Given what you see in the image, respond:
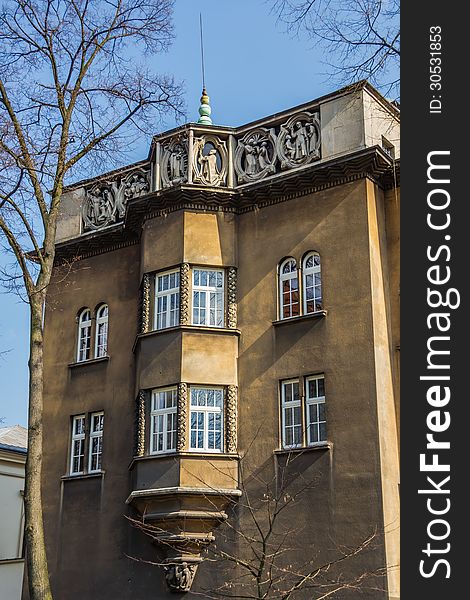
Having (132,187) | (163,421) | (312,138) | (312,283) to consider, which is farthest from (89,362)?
(312,138)

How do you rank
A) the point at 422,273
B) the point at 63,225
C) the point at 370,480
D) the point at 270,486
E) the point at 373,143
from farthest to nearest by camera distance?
the point at 63,225 → the point at 373,143 → the point at 270,486 → the point at 370,480 → the point at 422,273

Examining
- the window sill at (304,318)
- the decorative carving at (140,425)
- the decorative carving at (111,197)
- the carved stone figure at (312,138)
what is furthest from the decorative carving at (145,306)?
the carved stone figure at (312,138)

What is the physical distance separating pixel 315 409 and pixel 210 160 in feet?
21.8

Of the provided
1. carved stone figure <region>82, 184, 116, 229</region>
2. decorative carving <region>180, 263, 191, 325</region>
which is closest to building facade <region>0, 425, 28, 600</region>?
carved stone figure <region>82, 184, 116, 229</region>

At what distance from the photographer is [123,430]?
21297 mm

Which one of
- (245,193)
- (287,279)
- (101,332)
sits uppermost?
(245,193)

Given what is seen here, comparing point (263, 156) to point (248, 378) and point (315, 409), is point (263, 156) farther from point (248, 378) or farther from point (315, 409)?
point (315, 409)

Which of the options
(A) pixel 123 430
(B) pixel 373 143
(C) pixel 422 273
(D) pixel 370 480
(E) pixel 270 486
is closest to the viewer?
(C) pixel 422 273

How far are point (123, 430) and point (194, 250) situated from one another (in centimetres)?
458

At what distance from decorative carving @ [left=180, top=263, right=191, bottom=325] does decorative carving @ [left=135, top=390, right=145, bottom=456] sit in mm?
1928

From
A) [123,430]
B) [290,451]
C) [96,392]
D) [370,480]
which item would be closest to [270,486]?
[290,451]

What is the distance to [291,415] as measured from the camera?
62.1 ft

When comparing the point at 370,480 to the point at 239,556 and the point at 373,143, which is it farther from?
the point at 373,143

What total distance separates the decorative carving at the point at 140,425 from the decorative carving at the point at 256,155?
18.3 ft
